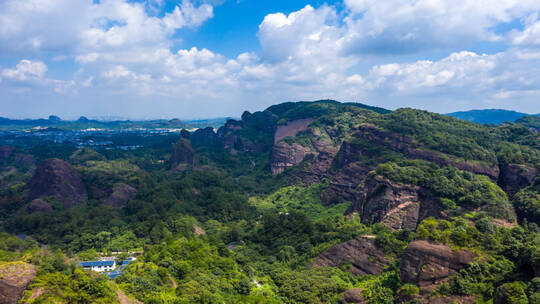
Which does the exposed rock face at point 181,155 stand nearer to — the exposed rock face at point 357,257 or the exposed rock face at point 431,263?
the exposed rock face at point 357,257

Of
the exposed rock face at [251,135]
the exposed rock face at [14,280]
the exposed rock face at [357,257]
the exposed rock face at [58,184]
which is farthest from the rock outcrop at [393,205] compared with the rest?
the exposed rock face at [251,135]

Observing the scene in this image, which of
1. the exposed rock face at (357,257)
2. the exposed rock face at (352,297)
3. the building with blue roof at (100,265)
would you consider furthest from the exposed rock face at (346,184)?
the building with blue roof at (100,265)

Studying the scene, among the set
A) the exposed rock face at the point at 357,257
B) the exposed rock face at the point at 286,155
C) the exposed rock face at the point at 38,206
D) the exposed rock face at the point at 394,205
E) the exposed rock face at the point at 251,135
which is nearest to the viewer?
the exposed rock face at the point at 357,257

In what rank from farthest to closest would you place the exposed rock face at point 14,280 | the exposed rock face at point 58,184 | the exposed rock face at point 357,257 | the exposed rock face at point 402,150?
the exposed rock face at point 58,184
the exposed rock face at point 402,150
the exposed rock face at point 357,257
the exposed rock face at point 14,280

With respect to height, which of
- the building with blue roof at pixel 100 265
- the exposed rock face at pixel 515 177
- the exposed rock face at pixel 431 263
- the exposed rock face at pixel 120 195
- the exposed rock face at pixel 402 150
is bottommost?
the building with blue roof at pixel 100 265

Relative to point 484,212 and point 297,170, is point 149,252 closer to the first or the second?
point 484,212

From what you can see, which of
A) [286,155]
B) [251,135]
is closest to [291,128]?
[251,135]

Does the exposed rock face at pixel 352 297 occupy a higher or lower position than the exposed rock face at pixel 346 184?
lower

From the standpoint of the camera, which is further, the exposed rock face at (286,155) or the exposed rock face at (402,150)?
the exposed rock face at (286,155)

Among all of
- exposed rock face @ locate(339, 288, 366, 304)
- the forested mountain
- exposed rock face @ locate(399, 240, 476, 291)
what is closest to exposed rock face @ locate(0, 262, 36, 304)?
the forested mountain
